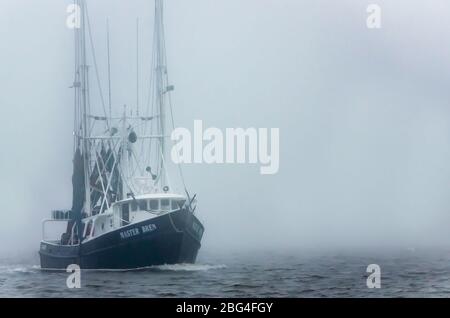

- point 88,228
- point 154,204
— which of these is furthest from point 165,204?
point 88,228

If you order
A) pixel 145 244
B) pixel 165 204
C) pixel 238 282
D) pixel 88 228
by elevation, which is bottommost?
pixel 238 282

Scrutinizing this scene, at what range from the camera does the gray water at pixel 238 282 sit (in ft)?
87.9

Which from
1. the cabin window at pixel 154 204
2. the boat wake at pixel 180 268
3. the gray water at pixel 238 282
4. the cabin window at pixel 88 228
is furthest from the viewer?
the cabin window at pixel 88 228

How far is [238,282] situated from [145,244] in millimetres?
6827

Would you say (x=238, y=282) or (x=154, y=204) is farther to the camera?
(x=154, y=204)

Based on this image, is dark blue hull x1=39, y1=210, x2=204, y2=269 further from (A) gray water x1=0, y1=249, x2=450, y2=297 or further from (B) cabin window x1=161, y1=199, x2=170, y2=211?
(B) cabin window x1=161, y1=199, x2=170, y2=211

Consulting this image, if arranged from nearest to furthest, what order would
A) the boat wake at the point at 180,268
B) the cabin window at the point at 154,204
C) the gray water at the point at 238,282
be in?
the gray water at the point at 238,282
the boat wake at the point at 180,268
the cabin window at the point at 154,204

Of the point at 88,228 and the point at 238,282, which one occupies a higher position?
the point at 88,228

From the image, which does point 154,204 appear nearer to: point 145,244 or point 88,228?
point 145,244

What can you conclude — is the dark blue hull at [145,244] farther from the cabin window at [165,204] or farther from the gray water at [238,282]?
the cabin window at [165,204]

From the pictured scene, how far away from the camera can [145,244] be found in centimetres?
3578

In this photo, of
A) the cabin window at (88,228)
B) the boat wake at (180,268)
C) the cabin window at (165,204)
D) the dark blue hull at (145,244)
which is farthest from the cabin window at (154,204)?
the cabin window at (88,228)

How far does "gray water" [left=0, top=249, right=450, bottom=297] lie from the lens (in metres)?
26.8

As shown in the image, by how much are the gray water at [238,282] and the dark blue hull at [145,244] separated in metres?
0.56
